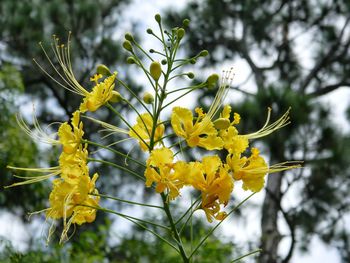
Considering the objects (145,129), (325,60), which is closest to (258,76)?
(325,60)

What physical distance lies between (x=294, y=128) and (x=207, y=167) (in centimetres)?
414

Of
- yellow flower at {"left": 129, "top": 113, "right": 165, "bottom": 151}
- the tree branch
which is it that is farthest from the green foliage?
yellow flower at {"left": 129, "top": 113, "right": 165, "bottom": 151}

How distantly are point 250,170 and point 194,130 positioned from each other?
203 mm

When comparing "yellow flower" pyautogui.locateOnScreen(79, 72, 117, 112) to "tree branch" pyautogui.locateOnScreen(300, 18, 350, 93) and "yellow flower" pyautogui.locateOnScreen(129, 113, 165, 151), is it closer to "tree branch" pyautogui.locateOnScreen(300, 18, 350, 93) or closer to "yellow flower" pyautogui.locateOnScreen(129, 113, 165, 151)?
"yellow flower" pyautogui.locateOnScreen(129, 113, 165, 151)

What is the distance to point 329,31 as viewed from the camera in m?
8.05

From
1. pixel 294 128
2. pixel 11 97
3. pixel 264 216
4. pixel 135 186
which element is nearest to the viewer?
pixel 11 97

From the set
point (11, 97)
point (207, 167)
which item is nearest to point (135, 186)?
point (11, 97)

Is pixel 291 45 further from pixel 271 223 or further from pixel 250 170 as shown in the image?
pixel 250 170

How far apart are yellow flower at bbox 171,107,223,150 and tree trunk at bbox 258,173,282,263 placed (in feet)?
12.4

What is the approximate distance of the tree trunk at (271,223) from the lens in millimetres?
5590

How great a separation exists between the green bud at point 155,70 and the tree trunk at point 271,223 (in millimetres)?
3880

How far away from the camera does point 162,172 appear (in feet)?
5.39

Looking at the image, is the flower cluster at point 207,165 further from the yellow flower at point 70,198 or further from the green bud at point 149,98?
the yellow flower at point 70,198

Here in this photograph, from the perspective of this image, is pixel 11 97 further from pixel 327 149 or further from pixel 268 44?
pixel 268 44
